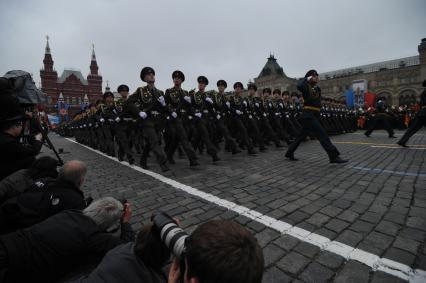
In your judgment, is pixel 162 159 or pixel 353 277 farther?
pixel 162 159

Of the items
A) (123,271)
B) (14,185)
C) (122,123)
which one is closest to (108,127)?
(122,123)

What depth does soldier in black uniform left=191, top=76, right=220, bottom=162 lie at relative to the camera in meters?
6.50

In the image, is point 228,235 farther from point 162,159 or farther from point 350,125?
point 350,125

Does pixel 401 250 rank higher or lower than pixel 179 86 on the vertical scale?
lower

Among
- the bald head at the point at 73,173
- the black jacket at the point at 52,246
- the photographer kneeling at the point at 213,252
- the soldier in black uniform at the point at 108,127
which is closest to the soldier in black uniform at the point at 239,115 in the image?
the soldier in black uniform at the point at 108,127

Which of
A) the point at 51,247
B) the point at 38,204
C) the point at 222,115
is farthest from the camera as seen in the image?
the point at 222,115

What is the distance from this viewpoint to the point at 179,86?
6.73 meters

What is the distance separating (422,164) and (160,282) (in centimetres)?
639

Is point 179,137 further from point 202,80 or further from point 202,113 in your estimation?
point 202,80

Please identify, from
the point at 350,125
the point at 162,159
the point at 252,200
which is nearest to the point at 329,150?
the point at 252,200

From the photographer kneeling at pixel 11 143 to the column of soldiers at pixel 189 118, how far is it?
121 inches

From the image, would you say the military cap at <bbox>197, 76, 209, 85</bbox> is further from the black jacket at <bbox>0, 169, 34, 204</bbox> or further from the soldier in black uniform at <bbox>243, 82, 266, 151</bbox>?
the black jacket at <bbox>0, 169, 34, 204</bbox>

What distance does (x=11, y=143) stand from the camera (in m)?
2.60

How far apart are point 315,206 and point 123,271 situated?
8.71ft
